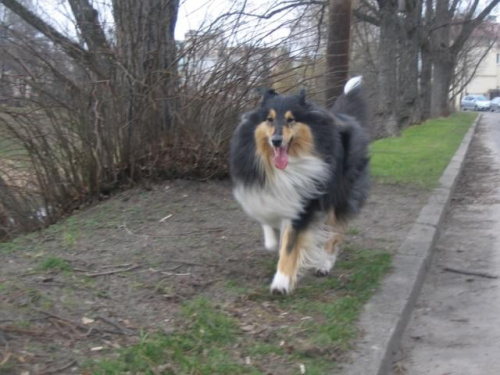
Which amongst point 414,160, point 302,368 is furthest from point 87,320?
point 414,160

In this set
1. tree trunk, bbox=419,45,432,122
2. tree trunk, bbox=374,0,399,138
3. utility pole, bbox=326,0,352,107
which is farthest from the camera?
tree trunk, bbox=419,45,432,122

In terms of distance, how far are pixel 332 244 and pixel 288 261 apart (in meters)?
0.98

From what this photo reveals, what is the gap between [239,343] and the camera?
4.05 meters

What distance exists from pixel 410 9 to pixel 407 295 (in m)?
21.4

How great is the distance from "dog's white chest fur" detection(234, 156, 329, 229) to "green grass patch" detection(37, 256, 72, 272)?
59.0 inches

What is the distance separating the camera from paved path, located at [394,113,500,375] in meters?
4.39

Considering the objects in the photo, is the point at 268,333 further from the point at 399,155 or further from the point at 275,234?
the point at 399,155

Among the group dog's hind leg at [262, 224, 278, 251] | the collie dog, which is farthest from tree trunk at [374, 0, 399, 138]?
the collie dog

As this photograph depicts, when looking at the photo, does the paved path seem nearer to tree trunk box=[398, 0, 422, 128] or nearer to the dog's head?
the dog's head

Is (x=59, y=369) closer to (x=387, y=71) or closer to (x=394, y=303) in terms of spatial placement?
(x=394, y=303)

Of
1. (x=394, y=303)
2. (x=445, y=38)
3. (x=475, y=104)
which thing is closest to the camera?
(x=394, y=303)

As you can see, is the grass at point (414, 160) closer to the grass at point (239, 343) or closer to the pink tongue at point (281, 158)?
the pink tongue at point (281, 158)

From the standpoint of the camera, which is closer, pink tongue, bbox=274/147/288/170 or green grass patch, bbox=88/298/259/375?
green grass patch, bbox=88/298/259/375

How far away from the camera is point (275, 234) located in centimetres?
561
